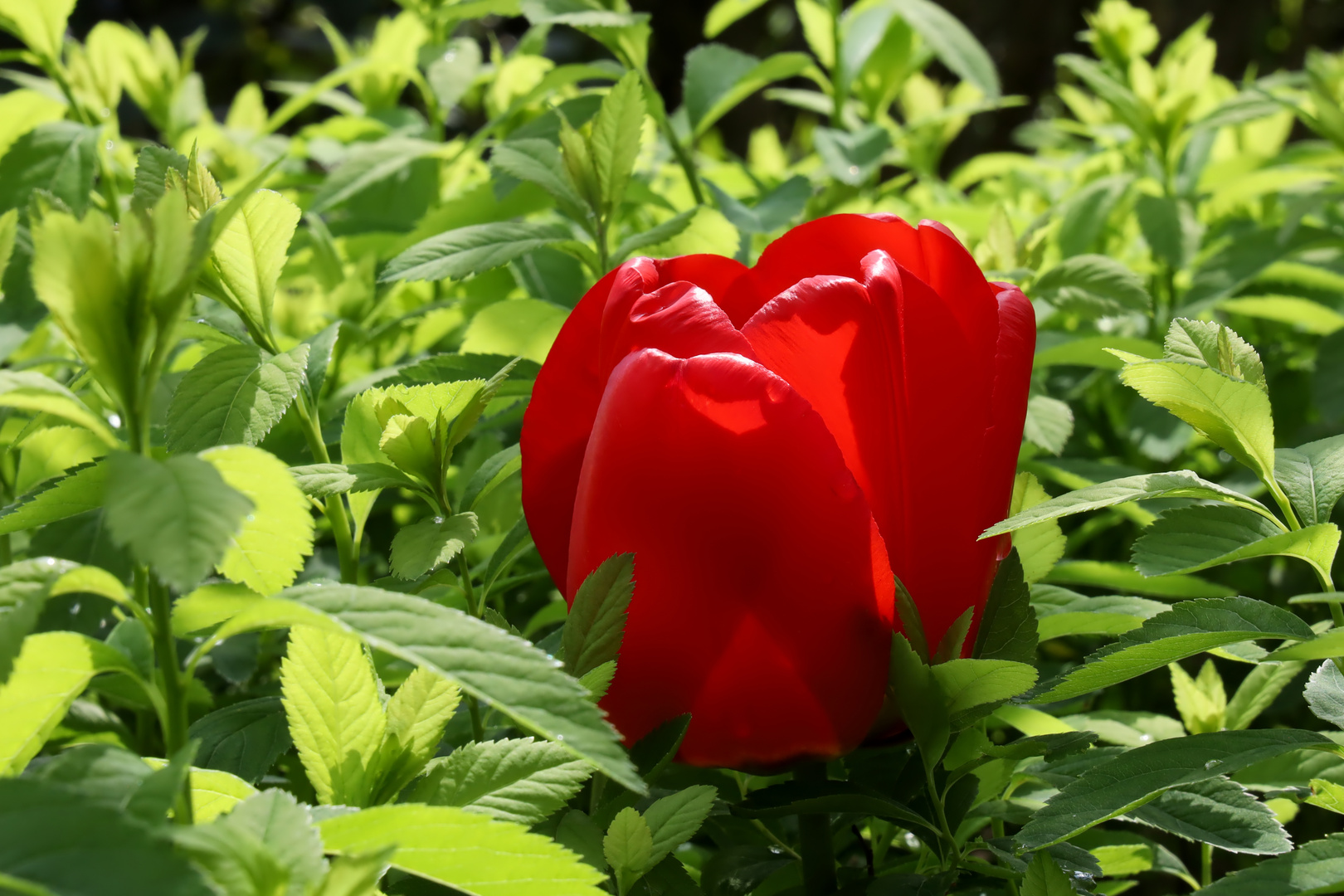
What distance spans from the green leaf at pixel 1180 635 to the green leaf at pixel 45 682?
36 centimetres

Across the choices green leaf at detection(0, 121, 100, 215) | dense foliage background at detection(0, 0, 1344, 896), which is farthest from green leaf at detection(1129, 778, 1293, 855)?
green leaf at detection(0, 121, 100, 215)

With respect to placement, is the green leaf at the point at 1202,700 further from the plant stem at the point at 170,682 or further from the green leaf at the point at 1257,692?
the plant stem at the point at 170,682

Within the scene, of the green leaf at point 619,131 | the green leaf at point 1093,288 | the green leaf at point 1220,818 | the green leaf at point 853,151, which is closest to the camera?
the green leaf at point 1220,818

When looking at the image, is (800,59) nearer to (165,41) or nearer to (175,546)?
(165,41)

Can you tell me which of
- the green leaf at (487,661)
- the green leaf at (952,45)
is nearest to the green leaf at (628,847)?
the green leaf at (487,661)

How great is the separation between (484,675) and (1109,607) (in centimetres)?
42

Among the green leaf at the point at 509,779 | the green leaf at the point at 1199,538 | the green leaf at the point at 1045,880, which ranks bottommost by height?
the green leaf at the point at 1045,880

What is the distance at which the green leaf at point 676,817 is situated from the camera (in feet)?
1.50

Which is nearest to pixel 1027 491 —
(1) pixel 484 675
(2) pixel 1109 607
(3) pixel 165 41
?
(2) pixel 1109 607

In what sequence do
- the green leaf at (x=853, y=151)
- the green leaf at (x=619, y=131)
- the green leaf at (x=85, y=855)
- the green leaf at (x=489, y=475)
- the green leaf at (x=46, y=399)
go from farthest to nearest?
the green leaf at (x=853, y=151) → the green leaf at (x=619, y=131) → the green leaf at (x=489, y=475) → the green leaf at (x=46, y=399) → the green leaf at (x=85, y=855)

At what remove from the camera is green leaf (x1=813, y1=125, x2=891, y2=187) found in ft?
3.82

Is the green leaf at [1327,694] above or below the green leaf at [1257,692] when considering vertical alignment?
above

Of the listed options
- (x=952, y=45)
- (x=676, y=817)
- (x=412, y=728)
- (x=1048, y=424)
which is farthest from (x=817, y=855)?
(x=952, y=45)

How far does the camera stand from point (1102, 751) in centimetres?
56
